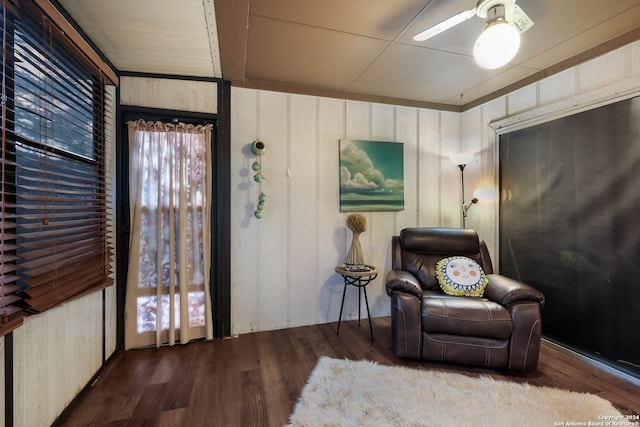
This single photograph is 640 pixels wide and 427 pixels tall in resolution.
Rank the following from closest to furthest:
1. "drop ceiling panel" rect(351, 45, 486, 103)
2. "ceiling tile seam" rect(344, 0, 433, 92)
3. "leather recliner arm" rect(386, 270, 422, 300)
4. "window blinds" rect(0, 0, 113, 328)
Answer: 1. "window blinds" rect(0, 0, 113, 328)
2. "ceiling tile seam" rect(344, 0, 433, 92)
3. "leather recliner arm" rect(386, 270, 422, 300)
4. "drop ceiling panel" rect(351, 45, 486, 103)

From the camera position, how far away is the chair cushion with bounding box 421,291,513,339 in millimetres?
1809

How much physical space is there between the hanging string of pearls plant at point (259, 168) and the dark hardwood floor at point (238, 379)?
116cm

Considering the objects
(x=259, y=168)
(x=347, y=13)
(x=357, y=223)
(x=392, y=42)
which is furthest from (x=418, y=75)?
(x=259, y=168)

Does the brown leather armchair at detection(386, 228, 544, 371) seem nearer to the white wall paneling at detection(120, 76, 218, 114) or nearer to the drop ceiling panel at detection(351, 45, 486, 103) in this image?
the drop ceiling panel at detection(351, 45, 486, 103)

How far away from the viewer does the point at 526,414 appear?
142 centimetres

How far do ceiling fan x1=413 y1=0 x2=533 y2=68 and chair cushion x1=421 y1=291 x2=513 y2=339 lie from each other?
1.56 meters

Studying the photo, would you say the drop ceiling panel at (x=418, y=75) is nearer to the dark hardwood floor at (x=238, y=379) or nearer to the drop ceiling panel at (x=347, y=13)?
the drop ceiling panel at (x=347, y=13)

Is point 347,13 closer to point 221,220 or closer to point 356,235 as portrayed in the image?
point 356,235

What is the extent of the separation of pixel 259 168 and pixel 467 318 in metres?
2.05

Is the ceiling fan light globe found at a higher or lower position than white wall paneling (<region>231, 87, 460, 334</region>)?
higher

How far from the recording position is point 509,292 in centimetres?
189

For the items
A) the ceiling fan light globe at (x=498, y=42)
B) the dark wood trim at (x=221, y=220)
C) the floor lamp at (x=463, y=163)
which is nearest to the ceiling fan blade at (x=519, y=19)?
the ceiling fan light globe at (x=498, y=42)

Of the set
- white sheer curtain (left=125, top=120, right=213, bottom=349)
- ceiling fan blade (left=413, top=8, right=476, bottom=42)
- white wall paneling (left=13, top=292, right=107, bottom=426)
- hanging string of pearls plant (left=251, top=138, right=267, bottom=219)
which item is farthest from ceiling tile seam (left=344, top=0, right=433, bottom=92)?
white wall paneling (left=13, top=292, right=107, bottom=426)

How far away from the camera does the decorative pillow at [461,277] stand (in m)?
2.20
